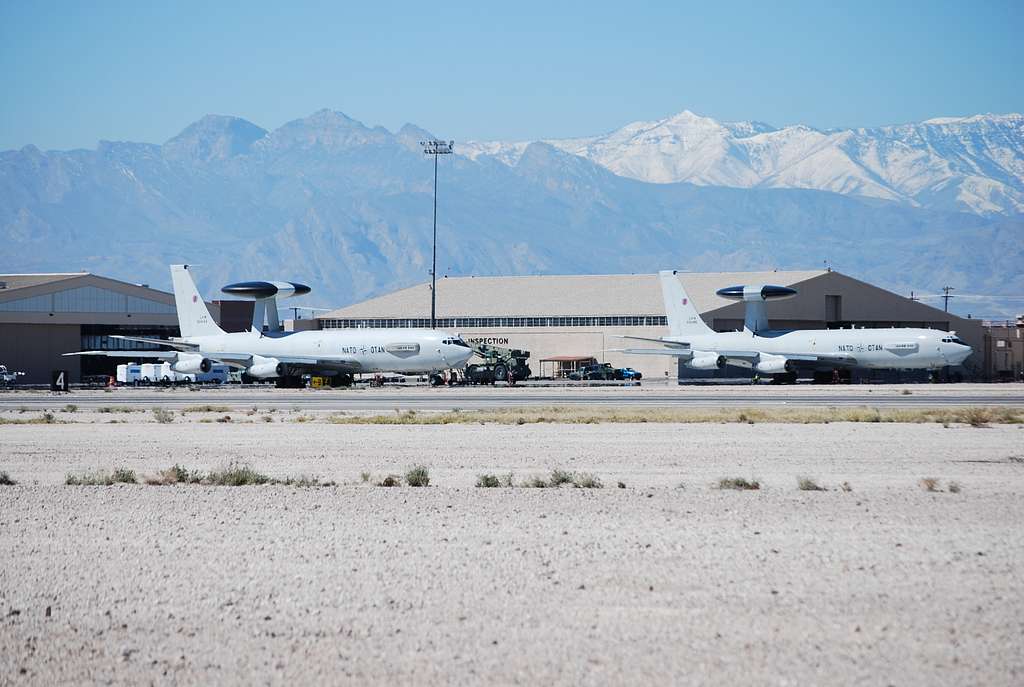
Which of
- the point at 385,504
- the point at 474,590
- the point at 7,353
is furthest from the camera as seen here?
the point at 7,353

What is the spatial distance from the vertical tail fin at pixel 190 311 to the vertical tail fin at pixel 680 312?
30002mm

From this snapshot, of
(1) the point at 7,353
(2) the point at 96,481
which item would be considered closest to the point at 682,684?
(2) the point at 96,481

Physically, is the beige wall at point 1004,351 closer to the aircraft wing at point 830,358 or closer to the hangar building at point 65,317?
the aircraft wing at point 830,358

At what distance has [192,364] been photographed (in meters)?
79.8

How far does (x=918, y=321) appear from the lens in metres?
104

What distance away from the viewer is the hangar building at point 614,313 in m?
101

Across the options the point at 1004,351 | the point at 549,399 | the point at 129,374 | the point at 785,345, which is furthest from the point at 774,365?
the point at 129,374

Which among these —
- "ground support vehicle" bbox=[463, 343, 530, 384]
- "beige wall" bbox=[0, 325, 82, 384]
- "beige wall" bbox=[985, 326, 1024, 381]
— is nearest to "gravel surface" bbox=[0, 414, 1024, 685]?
"ground support vehicle" bbox=[463, 343, 530, 384]

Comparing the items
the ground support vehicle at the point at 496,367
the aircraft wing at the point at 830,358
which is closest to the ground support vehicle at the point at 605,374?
the ground support vehicle at the point at 496,367

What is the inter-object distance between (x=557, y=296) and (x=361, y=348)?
39.6 metres

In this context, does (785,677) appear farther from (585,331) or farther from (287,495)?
(585,331)

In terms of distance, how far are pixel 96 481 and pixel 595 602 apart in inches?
536

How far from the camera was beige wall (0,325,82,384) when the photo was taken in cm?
9744

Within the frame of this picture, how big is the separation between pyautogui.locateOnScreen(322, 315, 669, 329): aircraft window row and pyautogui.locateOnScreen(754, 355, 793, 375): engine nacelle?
2022 cm
